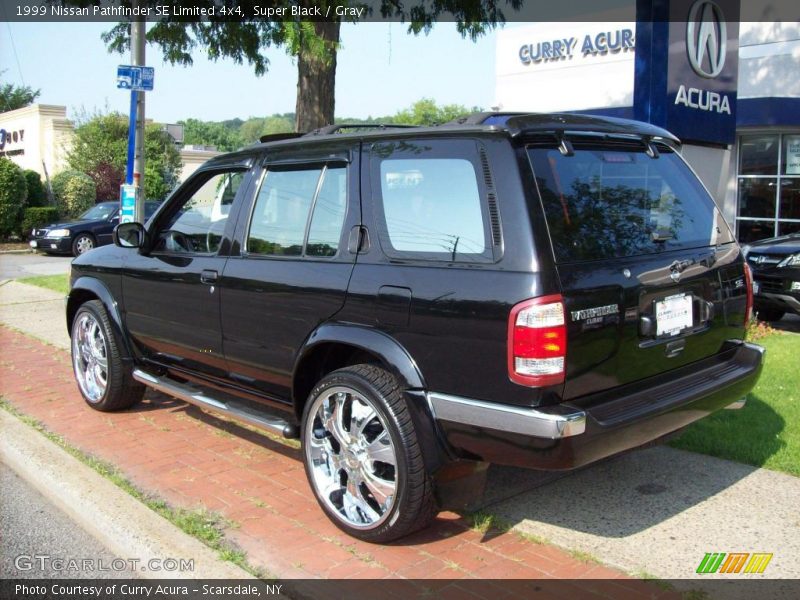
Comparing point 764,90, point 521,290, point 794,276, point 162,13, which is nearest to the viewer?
point 521,290

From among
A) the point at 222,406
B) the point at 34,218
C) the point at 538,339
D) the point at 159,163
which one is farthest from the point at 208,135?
the point at 538,339

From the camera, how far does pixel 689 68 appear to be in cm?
834

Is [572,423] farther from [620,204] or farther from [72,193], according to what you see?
[72,193]

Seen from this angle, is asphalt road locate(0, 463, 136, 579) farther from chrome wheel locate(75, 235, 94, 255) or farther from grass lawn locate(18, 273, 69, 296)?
chrome wheel locate(75, 235, 94, 255)

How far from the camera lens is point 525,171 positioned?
10.8 ft

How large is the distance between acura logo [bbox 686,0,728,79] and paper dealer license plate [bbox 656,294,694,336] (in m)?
5.55

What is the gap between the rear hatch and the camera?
128 inches

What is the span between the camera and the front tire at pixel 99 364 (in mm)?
5590

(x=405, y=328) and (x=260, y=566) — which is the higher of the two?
(x=405, y=328)

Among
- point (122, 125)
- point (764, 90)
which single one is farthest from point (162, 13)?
point (122, 125)

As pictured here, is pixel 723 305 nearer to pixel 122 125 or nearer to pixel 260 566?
pixel 260 566

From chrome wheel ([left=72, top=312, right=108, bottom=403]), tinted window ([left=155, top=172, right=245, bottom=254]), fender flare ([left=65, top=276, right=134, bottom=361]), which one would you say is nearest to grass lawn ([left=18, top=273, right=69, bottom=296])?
chrome wheel ([left=72, top=312, right=108, bottom=403])

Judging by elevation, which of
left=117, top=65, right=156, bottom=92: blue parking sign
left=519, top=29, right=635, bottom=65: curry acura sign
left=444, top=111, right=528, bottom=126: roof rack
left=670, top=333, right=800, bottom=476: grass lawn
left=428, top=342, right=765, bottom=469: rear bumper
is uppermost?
left=519, top=29, right=635, bottom=65: curry acura sign

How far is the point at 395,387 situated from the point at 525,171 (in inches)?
44.5
